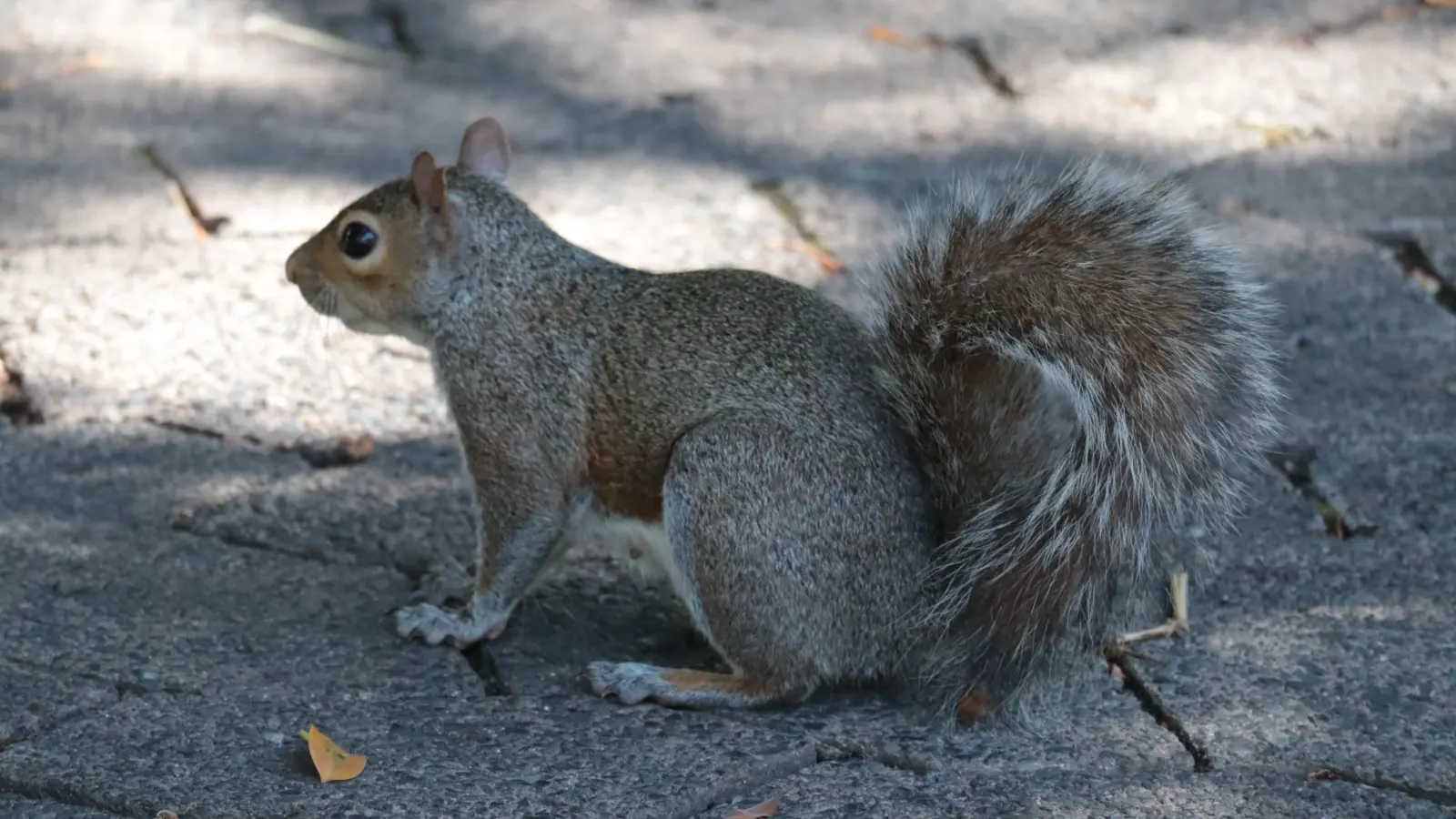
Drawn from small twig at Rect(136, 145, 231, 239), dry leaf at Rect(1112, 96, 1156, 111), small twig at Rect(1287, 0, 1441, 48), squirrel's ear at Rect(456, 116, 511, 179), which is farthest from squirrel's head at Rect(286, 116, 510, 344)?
small twig at Rect(1287, 0, 1441, 48)

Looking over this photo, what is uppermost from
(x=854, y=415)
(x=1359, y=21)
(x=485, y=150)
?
(x=1359, y=21)

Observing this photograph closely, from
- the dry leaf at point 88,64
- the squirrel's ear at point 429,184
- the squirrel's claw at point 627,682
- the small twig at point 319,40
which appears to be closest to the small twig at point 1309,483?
the squirrel's claw at point 627,682

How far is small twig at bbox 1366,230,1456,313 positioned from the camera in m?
3.00

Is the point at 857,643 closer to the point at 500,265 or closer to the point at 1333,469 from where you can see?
the point at 500,265

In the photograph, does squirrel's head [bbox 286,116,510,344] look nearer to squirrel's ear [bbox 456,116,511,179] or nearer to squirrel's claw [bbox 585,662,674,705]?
squirrel's ear [bbox 456,116,511,179]

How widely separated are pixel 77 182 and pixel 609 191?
1037mm

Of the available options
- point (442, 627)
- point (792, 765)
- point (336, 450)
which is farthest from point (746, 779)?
point (336, 450)

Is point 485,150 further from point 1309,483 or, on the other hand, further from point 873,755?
point 1309,483

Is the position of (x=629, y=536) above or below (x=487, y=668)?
above

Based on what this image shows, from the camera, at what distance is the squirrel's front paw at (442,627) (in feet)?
6.89

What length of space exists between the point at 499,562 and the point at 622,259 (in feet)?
3.79

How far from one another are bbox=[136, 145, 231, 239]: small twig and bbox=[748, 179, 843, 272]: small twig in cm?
105

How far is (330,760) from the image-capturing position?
1.78 metres

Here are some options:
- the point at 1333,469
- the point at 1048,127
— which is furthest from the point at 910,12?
the point at 1333,469
